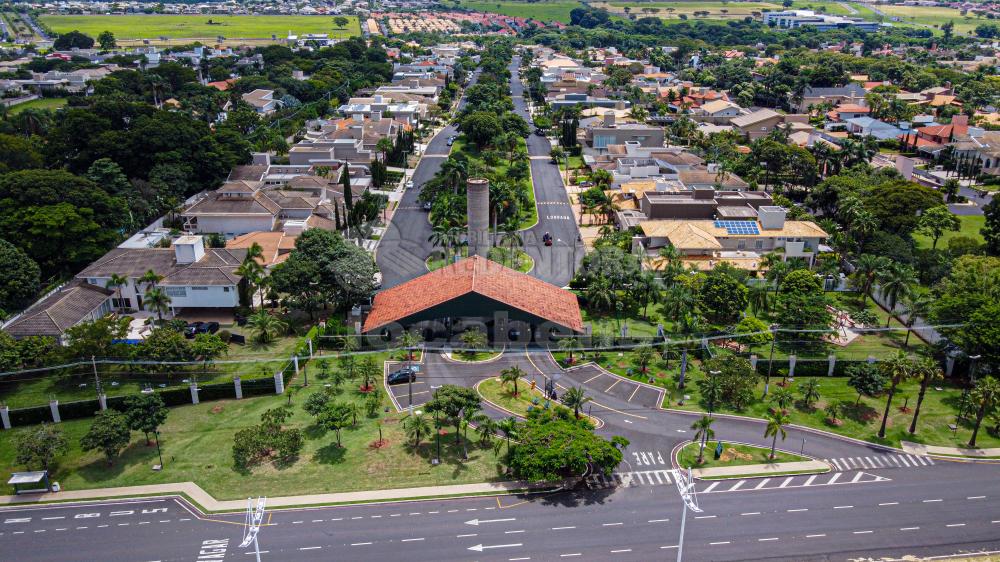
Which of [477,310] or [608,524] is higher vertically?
[477,310]

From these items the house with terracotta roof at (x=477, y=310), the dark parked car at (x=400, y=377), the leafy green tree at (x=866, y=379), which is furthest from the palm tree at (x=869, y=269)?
the dark parked car at (x=400, y=377)

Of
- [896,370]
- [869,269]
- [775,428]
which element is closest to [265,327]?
[775,428]

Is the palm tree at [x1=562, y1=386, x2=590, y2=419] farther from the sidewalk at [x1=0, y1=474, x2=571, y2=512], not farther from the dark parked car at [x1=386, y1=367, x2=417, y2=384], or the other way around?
the dark parked car at [x1=386, y1=367, x2=417, y2=384]

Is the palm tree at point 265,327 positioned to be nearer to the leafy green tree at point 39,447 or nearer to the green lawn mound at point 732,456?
the leafy green tree at point 39,447

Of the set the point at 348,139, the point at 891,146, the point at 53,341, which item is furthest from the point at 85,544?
the point at 891,146

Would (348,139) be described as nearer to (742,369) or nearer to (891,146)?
(742,369)

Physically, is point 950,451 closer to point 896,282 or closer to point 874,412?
point 874,412
